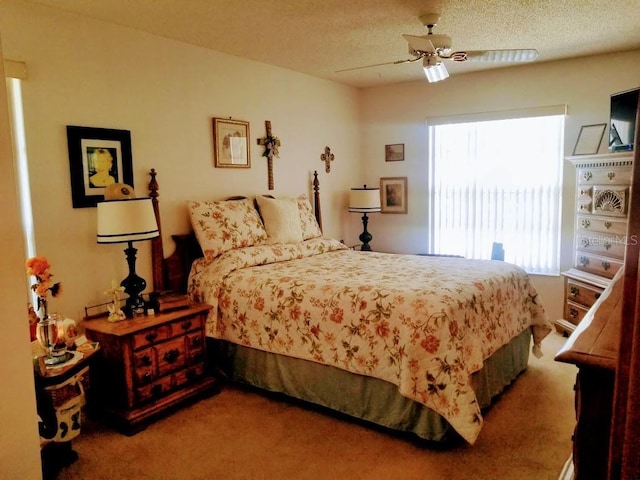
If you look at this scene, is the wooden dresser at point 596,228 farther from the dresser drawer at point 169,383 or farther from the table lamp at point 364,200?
the dresser drawer at point 169,383

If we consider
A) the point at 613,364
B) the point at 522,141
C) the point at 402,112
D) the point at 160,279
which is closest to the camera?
the point at 613,364

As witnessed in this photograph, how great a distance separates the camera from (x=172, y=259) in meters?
3.55

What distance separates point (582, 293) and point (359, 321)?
239cm

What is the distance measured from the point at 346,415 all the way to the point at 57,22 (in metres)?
2.96

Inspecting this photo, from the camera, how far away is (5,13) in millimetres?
2639

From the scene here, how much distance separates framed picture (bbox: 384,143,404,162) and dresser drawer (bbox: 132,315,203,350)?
3255mm

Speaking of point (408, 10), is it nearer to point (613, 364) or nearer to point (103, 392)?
point (613, 364)

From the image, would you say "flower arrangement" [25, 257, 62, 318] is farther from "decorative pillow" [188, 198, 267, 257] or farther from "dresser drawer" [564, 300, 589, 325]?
"dresser drawer" [564, 300, 589, 325]

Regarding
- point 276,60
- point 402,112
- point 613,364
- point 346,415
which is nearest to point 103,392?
point 346,415

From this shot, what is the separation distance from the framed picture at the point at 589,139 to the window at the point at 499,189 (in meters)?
0.17

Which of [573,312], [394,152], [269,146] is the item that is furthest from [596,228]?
[269,146]

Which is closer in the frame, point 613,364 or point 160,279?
point 613,364

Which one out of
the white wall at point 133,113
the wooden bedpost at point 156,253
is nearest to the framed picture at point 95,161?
the white wall at point 133,113

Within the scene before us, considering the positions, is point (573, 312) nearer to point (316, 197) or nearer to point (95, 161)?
point (316, 197)
